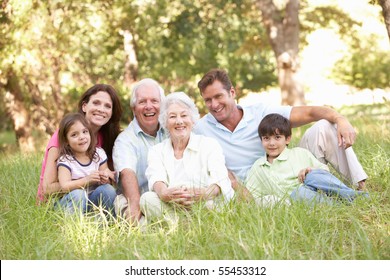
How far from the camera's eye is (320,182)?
421 cm

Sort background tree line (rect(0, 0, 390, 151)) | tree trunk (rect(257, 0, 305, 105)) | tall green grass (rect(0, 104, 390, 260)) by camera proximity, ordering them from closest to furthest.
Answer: tall green grass (rect(0, 104, 390, 260)) < background tree line (rect(0, 0, 390, 151)) < tree trunk (rect(257, 0, 305, 105))

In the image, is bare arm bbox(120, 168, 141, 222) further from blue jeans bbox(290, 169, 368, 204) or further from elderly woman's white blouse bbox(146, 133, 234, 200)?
blue jeans bbox(290, 169, 368, 204)

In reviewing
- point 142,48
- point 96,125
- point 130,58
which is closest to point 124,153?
point 96,125

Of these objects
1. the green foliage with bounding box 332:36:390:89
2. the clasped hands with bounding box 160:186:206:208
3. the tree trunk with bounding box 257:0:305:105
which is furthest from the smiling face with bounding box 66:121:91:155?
the green foliage with bounding box 332:36:390:89

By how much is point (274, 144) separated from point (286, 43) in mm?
8101

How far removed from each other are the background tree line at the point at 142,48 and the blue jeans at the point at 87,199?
528cm

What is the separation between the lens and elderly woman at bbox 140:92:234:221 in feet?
13.6

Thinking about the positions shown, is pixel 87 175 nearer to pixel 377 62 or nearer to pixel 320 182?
pixel 320 182

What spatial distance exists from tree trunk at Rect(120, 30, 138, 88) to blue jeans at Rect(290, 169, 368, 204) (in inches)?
454

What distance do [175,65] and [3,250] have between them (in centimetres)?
1812

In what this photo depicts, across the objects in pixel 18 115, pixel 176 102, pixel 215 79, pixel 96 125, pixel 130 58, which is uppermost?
pixel 130 58

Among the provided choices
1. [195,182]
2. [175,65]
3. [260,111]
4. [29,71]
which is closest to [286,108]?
[260,111]

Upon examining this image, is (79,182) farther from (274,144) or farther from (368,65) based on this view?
(368,65)

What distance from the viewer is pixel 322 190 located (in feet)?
13.8
